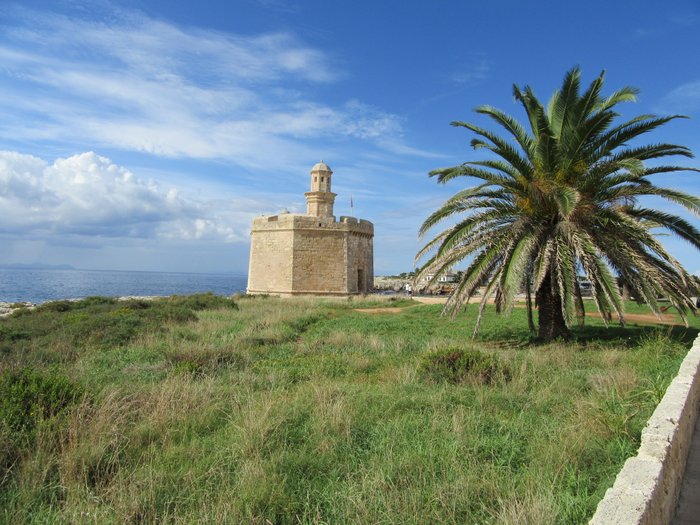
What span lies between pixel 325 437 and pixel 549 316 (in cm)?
681

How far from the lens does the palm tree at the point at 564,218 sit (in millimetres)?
7867

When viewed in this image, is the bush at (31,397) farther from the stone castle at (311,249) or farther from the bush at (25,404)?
the stone castle at (311,249)

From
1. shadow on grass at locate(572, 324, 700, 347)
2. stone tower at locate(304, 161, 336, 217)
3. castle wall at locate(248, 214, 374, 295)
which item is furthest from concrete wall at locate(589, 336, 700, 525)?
stone tower at locate(304, 161, 336, 217)

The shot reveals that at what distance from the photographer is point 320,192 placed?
25.3m

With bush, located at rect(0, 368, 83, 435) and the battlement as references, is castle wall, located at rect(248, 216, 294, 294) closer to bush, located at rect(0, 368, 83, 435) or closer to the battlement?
the battlement

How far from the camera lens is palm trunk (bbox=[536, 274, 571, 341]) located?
9133 mm

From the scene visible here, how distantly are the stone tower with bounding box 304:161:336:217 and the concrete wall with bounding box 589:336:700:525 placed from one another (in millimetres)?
22248

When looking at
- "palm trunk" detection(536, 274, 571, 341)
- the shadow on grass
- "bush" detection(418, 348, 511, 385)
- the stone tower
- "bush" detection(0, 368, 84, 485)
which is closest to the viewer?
"bush" detection(0, 368, 84, 485)

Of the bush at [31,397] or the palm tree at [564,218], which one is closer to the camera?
the bush at [31,397]

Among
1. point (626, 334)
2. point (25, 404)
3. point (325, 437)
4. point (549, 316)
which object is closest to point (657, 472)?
point (325, 437)

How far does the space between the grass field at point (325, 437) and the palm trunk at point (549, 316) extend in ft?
5.61

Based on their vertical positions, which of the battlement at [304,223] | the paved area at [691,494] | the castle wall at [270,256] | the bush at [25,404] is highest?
the battlement at [304,223]

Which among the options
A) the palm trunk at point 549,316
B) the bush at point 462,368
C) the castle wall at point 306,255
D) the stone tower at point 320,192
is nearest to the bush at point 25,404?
the bush at point 462,368

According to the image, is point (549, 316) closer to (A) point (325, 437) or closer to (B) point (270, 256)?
(A) point (325, 437)
